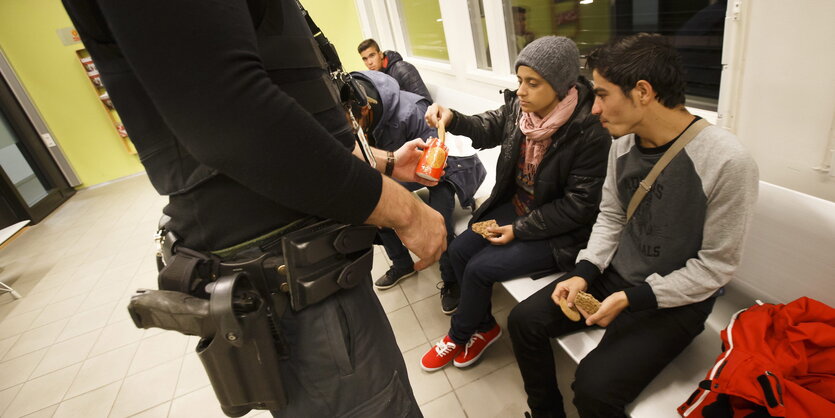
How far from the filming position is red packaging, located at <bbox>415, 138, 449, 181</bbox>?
1.34 metres

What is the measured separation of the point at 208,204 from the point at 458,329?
150cm

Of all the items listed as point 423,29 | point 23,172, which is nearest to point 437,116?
point 423,29

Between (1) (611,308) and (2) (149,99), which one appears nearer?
(2) (149,99)

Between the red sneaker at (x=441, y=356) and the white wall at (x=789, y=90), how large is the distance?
58.9 inches

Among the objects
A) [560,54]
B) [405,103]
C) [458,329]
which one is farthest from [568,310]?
[405,103]

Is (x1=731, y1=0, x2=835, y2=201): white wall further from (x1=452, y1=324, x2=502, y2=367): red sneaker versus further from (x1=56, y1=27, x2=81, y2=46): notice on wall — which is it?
(x1=56, y1=27, x2=81, y2=46): notice on wall

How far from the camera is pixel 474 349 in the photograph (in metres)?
1.94

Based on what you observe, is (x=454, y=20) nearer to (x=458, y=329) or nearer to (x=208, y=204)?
(x=458, y=329)

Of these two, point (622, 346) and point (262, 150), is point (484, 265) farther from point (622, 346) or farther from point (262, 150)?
point (262, 150)

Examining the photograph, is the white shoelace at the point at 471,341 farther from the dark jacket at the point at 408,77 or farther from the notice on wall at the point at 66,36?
the notice on wall at the point at 66,36

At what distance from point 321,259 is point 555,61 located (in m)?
1.30

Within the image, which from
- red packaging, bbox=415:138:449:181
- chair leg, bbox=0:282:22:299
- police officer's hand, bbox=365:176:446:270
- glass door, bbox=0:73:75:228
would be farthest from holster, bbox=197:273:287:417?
glass door, bbox=0:73:75:228

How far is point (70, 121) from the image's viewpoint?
246 inches

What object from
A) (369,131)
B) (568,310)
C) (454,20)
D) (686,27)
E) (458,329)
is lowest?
(458,329)
